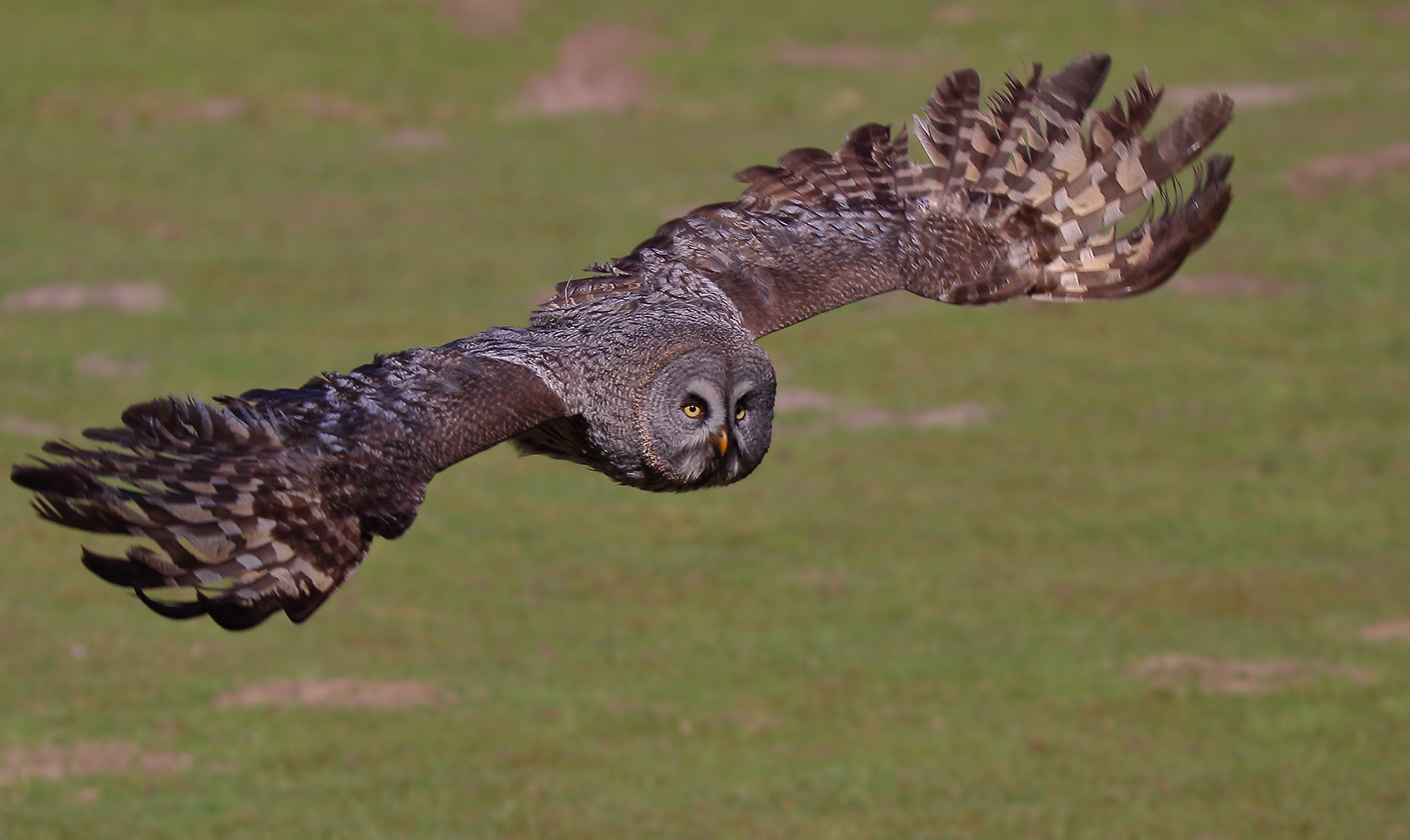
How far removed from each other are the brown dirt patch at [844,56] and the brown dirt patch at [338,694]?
115ft

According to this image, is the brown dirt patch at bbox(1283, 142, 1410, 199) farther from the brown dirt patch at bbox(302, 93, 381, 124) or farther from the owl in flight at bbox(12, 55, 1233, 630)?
the owl in flight at bbox(12, 55, 1233, 630)

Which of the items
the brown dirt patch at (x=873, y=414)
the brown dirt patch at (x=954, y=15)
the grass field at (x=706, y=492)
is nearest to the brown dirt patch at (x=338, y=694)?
the grass field at (x=706, y=492)

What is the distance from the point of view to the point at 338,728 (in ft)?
A: 69.1

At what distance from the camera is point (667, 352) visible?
1206 cm

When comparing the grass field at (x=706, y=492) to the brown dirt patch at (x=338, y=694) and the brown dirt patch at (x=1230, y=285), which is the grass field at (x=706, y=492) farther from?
the brown dirt patch at (x=1230, y=285)

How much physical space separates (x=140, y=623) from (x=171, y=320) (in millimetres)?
13964

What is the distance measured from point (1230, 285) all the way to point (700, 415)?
29673 mm

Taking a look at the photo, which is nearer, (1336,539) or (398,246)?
(1336,539)

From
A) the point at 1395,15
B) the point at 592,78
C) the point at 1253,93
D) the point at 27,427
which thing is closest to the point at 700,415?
the point at 27,427

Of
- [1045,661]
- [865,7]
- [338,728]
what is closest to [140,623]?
[338,728]

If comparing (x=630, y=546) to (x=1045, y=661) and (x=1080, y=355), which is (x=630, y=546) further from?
(x=1080, y=355)

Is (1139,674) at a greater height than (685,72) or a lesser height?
lesser

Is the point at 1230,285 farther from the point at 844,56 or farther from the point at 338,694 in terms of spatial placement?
the point at 338,694

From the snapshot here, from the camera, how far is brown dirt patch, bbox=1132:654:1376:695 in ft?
74.5
